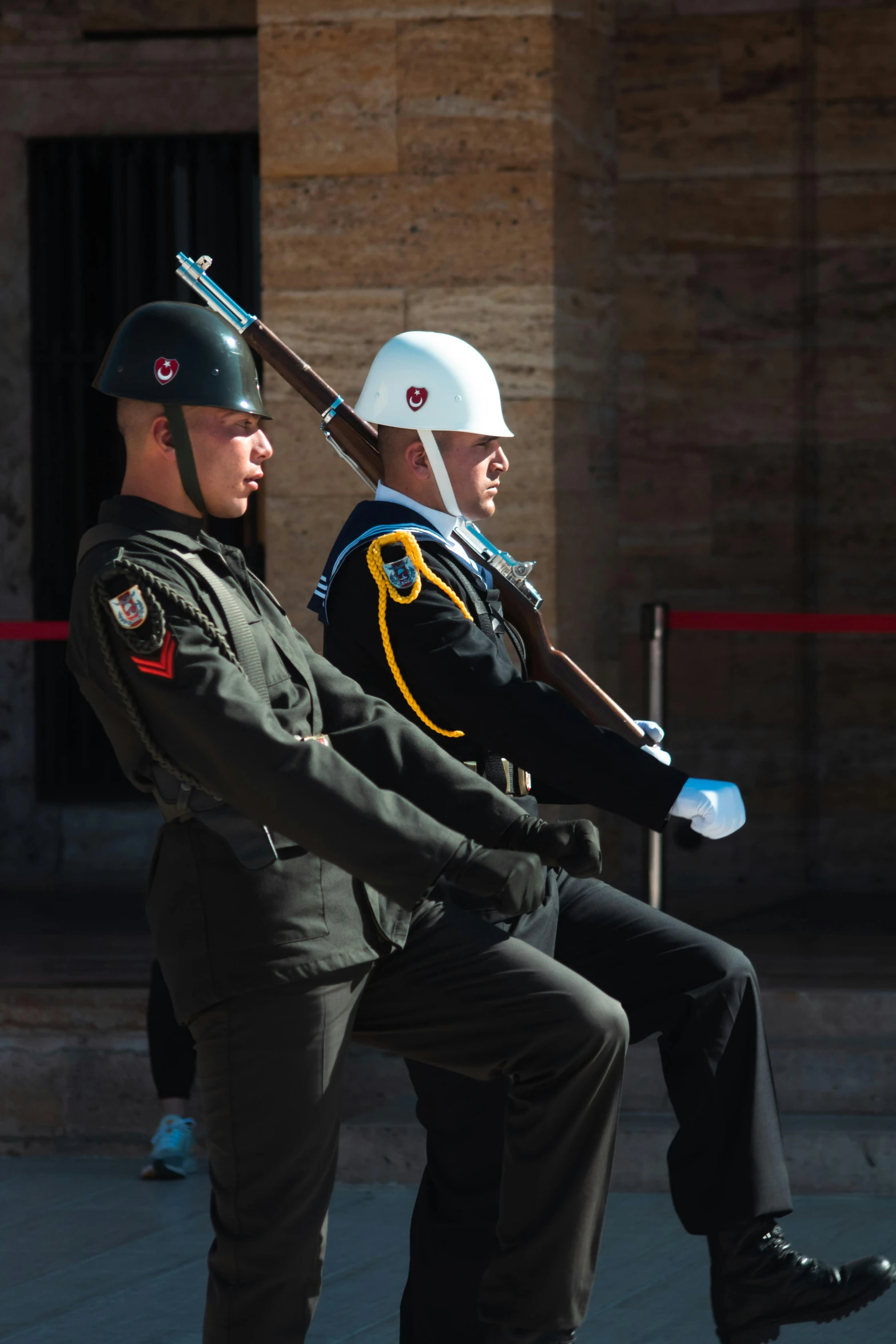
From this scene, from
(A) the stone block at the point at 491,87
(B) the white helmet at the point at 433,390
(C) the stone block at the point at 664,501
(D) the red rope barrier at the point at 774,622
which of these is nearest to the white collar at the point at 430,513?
(B) the white helmet at the point at 433,390

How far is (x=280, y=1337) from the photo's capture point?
2748mm

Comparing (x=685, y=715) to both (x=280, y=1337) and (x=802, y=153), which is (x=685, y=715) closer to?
(x=802, y=153)

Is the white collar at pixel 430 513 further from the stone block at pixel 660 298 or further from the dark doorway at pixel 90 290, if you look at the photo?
the dark doorway at pixel 90 290

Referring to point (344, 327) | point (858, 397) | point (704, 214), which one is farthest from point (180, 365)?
point (858, 397)

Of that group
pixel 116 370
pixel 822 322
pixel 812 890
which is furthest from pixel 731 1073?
pixel 822 322

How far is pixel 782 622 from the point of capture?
17.5 ft

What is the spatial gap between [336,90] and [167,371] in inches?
123

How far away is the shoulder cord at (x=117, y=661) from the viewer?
2.72m

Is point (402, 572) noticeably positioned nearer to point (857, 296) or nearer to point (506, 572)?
point (506, 572)

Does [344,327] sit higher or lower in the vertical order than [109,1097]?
higher

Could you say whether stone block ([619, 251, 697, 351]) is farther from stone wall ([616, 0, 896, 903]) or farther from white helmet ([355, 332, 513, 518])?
white helmet ([355, 332, 513, 518])

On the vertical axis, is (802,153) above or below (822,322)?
above

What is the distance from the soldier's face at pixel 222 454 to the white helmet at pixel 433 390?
0.60m

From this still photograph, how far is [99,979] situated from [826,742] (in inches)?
125
